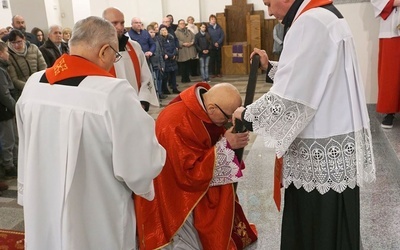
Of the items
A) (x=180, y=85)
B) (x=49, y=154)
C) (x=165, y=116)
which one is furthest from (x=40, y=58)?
(x=180, y=85)

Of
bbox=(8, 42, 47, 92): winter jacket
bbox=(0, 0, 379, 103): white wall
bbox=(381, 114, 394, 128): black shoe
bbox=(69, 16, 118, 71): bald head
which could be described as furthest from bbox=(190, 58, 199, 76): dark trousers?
bbox=(69, 16, 118, 71): bald head

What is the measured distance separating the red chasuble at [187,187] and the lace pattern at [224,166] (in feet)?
0.16

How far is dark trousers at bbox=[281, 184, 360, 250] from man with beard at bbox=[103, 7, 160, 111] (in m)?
1.89

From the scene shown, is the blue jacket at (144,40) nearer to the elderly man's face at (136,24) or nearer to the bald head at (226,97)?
the elderly man's face at (136,24)

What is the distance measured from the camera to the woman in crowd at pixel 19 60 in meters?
4.84

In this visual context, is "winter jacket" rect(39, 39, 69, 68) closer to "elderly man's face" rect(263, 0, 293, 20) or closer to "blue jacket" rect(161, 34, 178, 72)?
"blue jacket" rect(161, 34, 178, 72)

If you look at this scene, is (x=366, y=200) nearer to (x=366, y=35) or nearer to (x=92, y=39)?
(x=366, y=35)

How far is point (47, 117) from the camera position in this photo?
61.1 inches

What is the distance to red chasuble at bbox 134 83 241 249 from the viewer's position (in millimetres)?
2164

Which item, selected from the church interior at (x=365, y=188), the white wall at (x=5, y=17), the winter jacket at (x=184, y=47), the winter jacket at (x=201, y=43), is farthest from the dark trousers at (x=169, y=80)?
the church interior at (x=365, y=188)

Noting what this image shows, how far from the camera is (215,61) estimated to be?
12.3m

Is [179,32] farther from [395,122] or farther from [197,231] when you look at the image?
[197,231]

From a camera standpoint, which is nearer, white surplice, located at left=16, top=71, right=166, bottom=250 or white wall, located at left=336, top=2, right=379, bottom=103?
white surplice, located at left=16, top=71, right=166, bottom=250

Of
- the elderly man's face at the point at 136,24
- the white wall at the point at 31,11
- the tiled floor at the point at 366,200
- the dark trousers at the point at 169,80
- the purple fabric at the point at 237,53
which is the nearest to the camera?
the tiled floor at the point at 366,200
